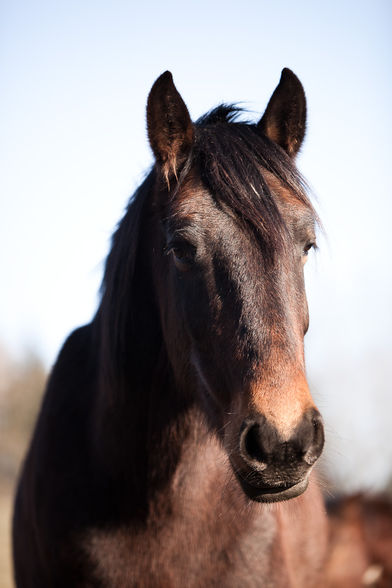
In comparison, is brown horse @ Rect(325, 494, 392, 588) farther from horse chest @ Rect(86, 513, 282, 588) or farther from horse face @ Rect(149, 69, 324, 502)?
horse face @ Rect(149, 69, 324, 502)

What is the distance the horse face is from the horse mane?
43 millimetres

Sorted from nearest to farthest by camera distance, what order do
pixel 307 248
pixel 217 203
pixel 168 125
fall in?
pixel 217 203 → pixel 307 248 → pixel 168 125

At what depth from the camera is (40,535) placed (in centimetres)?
321

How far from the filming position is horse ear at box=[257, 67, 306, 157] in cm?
326

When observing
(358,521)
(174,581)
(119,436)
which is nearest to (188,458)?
(119,436)

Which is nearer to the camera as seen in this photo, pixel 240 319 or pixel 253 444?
pixel 253 444

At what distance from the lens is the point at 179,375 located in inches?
117

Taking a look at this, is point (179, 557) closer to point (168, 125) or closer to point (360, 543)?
point (168, 125)

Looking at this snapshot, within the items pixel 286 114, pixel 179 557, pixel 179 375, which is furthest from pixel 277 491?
pixel 286 114

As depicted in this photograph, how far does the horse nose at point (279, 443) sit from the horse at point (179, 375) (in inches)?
7.0

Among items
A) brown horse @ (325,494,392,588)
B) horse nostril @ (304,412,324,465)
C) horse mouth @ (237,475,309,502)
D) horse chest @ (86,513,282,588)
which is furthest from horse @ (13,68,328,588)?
brown horse @ (325,494,392,588)

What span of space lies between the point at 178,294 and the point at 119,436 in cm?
94

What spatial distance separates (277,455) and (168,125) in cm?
195

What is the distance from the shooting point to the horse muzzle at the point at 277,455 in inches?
81.2
